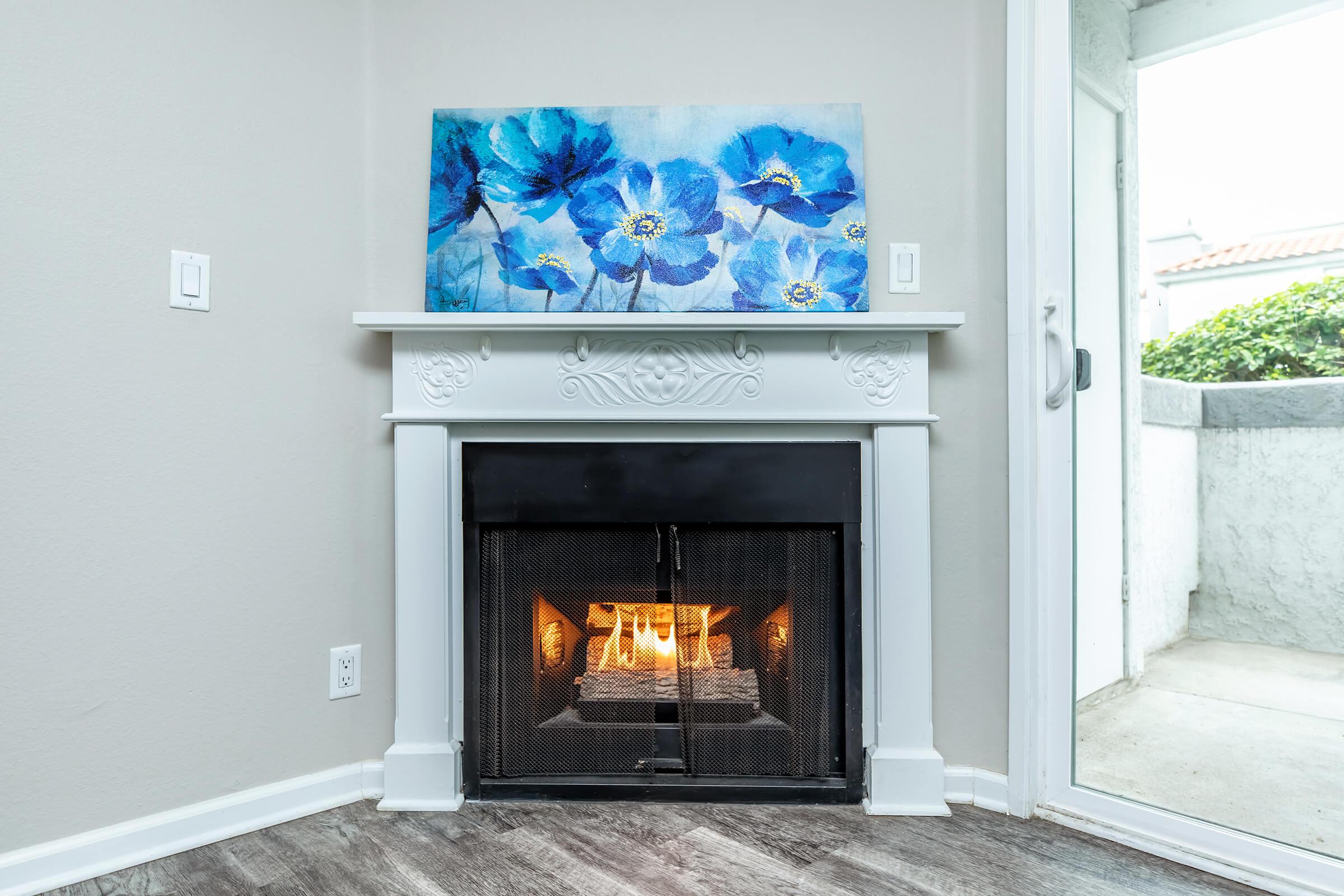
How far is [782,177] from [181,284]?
128 centimetres

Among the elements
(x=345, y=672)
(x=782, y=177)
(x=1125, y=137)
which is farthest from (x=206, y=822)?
(x=1125, y=137)

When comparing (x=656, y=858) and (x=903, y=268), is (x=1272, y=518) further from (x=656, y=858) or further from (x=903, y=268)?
(x=656, y=858)

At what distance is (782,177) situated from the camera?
1634mm

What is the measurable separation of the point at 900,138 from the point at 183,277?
5.10 feet

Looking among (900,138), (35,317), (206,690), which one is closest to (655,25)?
(900,138)

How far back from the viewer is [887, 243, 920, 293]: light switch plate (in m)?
1.64

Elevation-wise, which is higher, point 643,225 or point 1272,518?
point 643,225

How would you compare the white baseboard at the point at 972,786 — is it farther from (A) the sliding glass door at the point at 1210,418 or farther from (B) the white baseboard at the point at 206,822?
(A) the sliding glass door at the point at 1210,418

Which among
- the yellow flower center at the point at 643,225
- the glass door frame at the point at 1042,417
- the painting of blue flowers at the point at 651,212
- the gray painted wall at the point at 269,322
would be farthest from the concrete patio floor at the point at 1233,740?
the yellow flower center at the point at 643,225

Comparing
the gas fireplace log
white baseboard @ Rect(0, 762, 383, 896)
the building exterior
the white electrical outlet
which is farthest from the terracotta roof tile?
white baseboard @ Rect(0, 762, 383, 896)

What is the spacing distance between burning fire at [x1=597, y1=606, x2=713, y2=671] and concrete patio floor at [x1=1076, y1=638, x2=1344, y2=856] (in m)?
0.91

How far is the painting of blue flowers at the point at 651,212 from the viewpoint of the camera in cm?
162

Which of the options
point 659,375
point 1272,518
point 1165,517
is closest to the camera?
point 1272,518

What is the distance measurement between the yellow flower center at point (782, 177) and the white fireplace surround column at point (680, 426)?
1.13 ft
